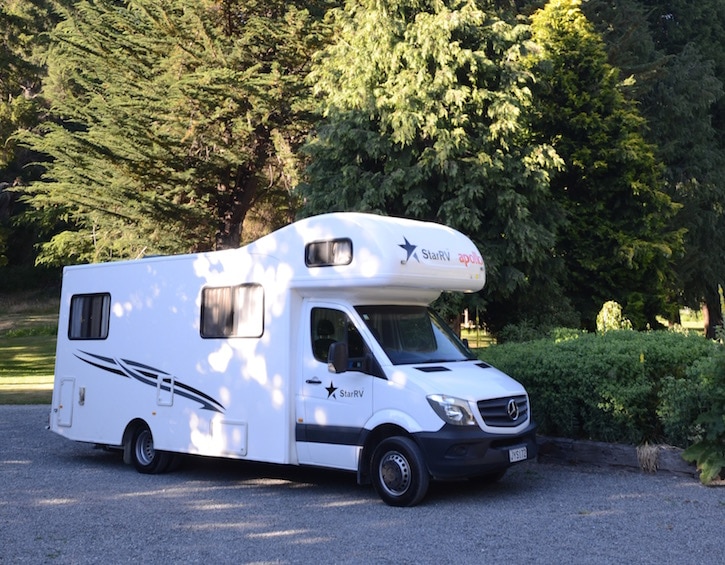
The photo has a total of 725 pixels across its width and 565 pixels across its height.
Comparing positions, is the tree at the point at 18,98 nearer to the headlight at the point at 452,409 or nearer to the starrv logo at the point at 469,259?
the starrv logo at the point at 469,259

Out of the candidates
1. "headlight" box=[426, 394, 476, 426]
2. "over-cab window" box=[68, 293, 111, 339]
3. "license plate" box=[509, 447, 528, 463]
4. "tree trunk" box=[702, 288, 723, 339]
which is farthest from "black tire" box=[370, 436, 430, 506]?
"tree trunk" box=[702, 288, 723, 339]

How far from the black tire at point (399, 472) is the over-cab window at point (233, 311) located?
2.19 m

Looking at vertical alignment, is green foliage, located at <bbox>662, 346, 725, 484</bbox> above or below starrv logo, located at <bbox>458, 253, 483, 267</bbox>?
below

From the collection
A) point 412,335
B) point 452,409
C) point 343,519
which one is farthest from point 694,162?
point 343,519

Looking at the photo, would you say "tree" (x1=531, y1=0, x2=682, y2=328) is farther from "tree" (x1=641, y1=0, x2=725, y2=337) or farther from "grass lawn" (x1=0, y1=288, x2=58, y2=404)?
"grass lawn" (x1=0, y1=288, x2=58, y2=404)

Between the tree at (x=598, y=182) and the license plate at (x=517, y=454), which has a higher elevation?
the tree at (x=598, y=182)

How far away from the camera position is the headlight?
27.5 ft

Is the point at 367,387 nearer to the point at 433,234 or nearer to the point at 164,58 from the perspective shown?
the point at 433,234

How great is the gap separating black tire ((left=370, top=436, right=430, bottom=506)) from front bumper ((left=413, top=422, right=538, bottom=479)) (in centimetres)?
11

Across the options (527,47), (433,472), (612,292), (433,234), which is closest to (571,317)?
(612,292)

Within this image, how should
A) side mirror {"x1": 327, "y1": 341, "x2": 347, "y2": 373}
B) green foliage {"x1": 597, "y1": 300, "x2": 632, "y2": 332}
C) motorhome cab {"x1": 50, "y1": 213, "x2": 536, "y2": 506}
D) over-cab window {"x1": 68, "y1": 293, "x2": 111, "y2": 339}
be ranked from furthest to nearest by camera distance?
green foliage {"x1": 597, "y1": 300, "x2": 632, "y2": 332} < over-cab window {"x1": 68, "y1": 293, "x2": 111, "y2": 339} < side mirror {"x1": 327, "y1": 341, "x2": 347, "y2": 373} < motorhome cab {"x1": 50, "y1": 213, "x2": 536, "y2": 506}

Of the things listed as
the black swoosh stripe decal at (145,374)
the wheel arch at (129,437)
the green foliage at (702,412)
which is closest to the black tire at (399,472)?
the black swoosh stripe decal at (145,374)

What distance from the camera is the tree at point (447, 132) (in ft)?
57.4

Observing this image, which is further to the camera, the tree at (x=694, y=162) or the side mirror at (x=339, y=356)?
the tree at (x=694, y=162)
